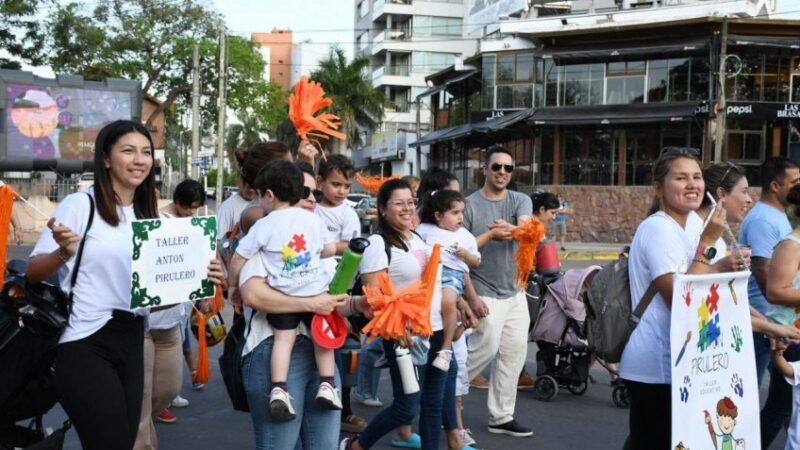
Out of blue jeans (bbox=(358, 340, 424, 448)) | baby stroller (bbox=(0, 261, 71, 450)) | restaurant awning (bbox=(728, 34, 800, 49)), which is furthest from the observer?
restaurant awning (bbox=(728, 34, 800, 49))

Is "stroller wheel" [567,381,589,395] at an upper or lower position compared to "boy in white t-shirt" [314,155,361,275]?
lower

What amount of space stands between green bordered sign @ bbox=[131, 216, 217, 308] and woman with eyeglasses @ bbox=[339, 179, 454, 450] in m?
1.18

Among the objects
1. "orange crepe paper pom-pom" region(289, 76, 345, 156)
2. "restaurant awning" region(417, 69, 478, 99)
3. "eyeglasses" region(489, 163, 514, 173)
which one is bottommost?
"eyeglasses" region(489, 163, 514, 173)

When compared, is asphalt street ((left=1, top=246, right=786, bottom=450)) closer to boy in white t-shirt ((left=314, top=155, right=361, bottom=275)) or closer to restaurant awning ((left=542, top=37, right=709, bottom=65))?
boy in white t-shirt ((left=314, top=155, right=361, bottom=275))

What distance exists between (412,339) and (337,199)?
189 cm

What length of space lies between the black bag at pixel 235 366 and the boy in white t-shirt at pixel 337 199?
2155mm

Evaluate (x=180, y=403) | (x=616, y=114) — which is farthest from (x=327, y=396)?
(x=616, y=114)

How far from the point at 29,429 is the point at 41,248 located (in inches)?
50.2

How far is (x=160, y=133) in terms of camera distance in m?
49.8

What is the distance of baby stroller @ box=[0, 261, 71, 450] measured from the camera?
4118 millimetres

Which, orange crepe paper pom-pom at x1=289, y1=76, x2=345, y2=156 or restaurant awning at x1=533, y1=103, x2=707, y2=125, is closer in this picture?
orange crepe paper pom-pom at x1=289, y1=76, x2=345, y2=156

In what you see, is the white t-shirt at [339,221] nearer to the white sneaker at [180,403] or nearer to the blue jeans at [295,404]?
the white sneaker at [180,403]

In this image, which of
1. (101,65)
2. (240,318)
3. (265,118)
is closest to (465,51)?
(265,118)

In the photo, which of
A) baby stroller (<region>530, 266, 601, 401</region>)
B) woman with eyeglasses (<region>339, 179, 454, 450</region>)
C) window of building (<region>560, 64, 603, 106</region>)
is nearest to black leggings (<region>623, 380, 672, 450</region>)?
woman with eyeglasses (<region>339, 179, 454, 450</region>)
